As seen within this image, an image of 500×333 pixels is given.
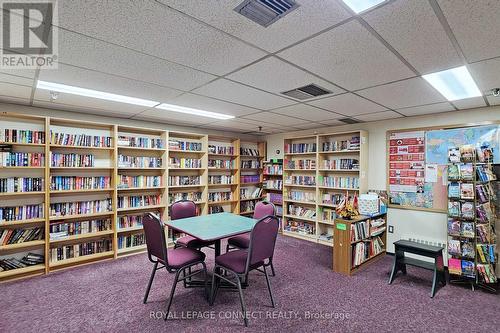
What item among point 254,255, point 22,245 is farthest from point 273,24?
point 22,245

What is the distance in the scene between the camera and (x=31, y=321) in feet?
7.79

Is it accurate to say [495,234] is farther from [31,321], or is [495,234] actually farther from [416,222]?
[31,321]

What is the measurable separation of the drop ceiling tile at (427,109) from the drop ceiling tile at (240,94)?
1833 mm

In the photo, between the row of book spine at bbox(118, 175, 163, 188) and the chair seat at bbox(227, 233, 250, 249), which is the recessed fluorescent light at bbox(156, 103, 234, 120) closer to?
the row of book spine at bbox(118, 175, 163, 188)

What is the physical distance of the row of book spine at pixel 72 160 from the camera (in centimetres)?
365

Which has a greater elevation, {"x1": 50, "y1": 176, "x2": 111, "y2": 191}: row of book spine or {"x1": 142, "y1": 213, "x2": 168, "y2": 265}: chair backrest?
{"x1": 50, "y1": 176, "x2": 111, "y2": 191}: row of book spine

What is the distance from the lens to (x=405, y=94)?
284 cm

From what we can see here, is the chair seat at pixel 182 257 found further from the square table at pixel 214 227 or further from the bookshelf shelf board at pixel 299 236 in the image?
the bookshelf shelf board at pixel 299 236

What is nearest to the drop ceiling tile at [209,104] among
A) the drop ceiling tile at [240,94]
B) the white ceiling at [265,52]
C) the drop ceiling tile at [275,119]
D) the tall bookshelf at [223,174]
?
the white ceiling at [265,52]

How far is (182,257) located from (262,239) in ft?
3.02

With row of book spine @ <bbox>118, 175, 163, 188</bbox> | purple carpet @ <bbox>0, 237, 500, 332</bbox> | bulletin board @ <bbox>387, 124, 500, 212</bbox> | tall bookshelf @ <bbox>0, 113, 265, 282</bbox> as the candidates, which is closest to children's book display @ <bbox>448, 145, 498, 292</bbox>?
purple carpet @ <bbox>0, 237, 500, 332</bbox>

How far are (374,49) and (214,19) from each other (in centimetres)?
118

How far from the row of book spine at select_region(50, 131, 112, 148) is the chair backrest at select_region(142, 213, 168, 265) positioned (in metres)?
2.21

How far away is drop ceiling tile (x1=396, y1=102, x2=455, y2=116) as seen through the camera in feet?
11.0
